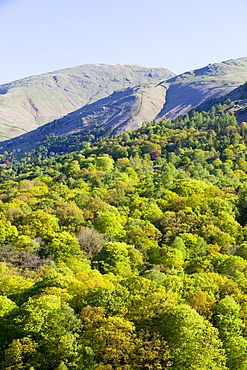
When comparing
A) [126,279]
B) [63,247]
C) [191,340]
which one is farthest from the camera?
[63,247]

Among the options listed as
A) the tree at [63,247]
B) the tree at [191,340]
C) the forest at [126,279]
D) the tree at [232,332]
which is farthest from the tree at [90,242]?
the tree at [191,340]

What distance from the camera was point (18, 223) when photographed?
9256 cm

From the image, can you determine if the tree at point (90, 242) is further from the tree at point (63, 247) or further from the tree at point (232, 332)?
the tree at point (232, 332)

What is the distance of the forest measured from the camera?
136 ft

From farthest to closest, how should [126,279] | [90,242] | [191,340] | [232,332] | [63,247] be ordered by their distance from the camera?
[90,242]
[63,247]
[126,279]
[232,332]
[191,340]

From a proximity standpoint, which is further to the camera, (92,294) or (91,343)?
(92,294)

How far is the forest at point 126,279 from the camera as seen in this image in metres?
41.3

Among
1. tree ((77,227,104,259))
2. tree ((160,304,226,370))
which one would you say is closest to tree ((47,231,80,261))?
tree ((77,227,104,259))

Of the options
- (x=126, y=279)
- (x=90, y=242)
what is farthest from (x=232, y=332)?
(x=90, y=242)

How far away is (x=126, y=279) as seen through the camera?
54.1 meters

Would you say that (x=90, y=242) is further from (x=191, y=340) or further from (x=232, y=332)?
(x=191, y=340)

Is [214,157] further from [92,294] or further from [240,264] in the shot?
[92,294]

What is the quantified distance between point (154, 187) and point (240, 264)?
220 feet

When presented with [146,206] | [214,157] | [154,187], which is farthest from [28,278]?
[214,157]
